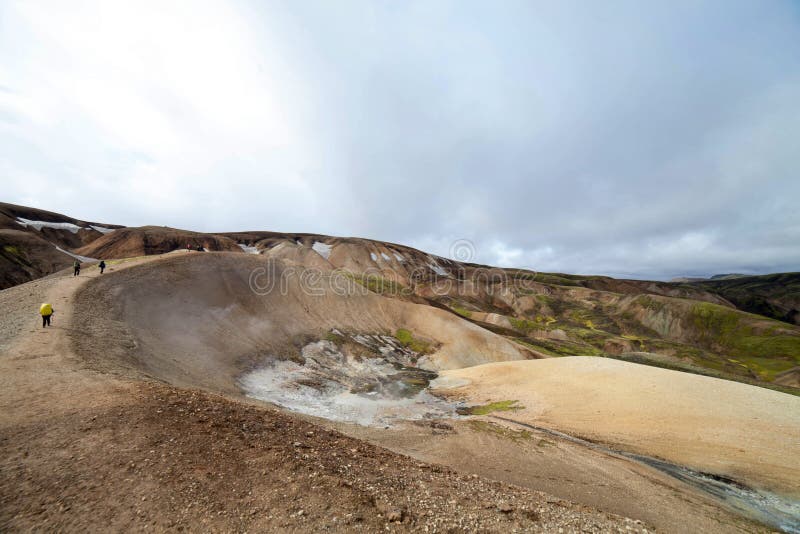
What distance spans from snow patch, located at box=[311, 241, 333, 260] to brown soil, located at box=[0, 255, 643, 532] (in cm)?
9544

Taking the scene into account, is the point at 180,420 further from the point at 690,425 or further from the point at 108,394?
the point at 690,425

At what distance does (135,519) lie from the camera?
5203mm

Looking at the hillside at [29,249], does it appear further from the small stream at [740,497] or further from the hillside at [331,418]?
the small stream at [740,497]

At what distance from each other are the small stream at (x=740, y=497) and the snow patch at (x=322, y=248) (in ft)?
315

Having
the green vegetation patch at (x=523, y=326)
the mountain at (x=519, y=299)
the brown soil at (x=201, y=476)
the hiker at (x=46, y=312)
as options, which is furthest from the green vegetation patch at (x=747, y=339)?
the hiker at (x=46, y=312)

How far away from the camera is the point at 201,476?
646 centimetres

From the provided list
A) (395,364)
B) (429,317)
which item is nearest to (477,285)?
(429,317)

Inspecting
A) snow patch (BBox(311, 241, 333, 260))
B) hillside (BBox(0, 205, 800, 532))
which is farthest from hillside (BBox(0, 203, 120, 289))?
snow patch (BBox(311, 241, 333, 260))

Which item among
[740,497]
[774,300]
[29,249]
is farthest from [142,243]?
[774,300]

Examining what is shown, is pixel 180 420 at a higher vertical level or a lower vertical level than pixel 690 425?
higher

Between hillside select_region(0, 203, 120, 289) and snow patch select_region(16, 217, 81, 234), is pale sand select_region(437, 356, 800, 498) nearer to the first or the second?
hillside select_region(0, 203, 120, 289)

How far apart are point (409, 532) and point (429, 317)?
4163 cm

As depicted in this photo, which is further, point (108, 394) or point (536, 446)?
point (536, 446)

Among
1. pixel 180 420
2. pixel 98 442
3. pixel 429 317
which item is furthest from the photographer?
pixel 429 317
